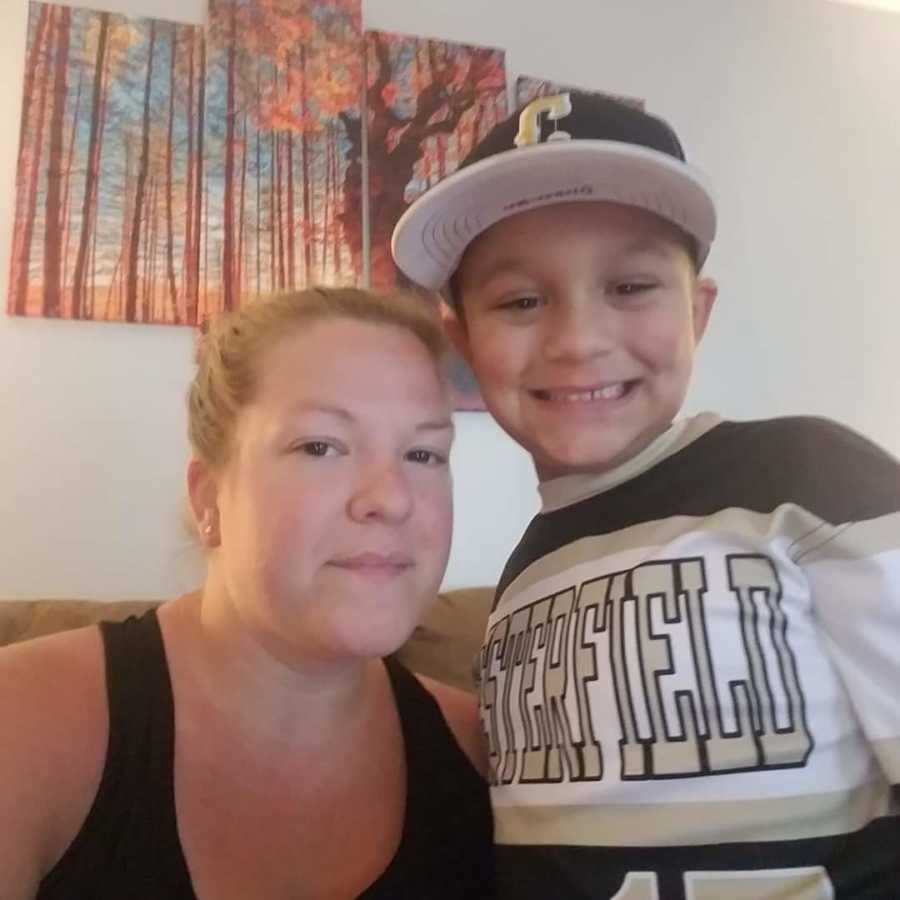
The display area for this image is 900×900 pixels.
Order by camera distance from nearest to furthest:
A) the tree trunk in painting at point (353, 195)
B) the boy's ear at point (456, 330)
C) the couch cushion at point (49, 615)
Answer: the boy's ear at point (456, 330)
the couch cushion at point (49, 615)
the tree trunk in painting at point (353, 195)

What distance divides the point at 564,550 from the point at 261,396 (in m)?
0.33

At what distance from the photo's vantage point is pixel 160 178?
182 centimetres

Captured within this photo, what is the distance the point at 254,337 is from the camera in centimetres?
100

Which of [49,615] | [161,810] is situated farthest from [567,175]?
[49,615]

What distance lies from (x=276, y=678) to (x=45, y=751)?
22 centimetres

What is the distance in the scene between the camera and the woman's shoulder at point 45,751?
0.82m

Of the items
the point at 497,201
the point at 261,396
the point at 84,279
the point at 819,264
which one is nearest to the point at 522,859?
the point at 261,396

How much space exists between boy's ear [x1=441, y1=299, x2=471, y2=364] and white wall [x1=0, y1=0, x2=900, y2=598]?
0.80 meters

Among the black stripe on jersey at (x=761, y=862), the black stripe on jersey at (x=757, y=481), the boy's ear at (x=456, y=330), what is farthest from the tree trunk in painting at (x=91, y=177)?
the black stripe on jersey at (x=761, y=862)

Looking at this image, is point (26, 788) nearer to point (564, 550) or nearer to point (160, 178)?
point (564, 550)

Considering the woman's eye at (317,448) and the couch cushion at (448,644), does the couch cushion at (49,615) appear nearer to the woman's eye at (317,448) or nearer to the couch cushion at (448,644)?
the couch cushion at (448,644)

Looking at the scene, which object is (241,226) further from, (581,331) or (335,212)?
(581,331)

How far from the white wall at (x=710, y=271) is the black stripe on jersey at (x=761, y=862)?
106 centimetres

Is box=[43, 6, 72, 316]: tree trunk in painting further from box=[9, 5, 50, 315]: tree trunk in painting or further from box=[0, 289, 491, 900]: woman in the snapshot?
box=[0, 289, 491, 900]: woman
